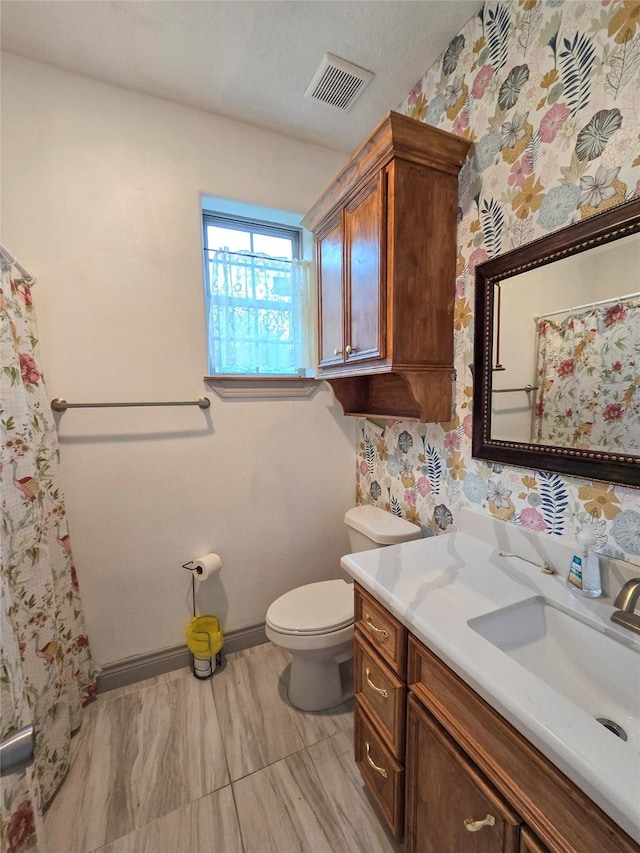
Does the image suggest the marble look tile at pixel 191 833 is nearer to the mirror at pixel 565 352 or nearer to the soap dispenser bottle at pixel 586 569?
the soap dispenser bottle at pixel 586 569

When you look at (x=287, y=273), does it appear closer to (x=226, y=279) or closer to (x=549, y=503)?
(x=226, y=279)

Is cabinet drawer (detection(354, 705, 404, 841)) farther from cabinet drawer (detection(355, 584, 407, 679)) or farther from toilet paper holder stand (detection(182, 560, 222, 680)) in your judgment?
toilet paper holder stand (detection(182, 560, 222, 680))

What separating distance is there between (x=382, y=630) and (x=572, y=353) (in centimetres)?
94

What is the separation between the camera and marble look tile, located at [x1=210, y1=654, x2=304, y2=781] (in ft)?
4.37

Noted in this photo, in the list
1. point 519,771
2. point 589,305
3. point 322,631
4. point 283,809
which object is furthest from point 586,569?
point 283,809

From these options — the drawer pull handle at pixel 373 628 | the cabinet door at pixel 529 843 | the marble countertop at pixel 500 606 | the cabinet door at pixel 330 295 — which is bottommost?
the cabinet door at pixel 529 843

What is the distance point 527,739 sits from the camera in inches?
23.4

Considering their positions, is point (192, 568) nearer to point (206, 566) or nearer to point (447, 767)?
point (206, 566)

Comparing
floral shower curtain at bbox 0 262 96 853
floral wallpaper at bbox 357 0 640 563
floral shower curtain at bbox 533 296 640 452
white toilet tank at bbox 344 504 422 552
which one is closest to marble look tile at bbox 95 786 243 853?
floral shower curtain at bbox 0 262 96 853

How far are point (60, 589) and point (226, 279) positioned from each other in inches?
61.0

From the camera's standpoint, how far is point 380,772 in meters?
1.04

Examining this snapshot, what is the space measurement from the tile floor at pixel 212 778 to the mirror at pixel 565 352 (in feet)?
4.15

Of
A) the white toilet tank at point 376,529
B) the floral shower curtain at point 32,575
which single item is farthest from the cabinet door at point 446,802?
the floral shower curtain at point 32,575

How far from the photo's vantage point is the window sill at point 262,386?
A: 1742mm
